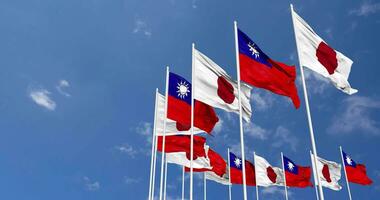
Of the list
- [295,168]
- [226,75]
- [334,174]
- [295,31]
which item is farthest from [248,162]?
[295,31]

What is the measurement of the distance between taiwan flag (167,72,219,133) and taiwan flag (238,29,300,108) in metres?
4.36

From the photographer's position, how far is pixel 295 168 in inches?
1374

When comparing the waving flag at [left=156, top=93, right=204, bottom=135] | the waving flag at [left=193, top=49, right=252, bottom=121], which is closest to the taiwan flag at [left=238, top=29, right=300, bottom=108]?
the waving flag at [left=193, top=49, right=252, bottom=121]

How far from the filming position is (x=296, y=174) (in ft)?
113

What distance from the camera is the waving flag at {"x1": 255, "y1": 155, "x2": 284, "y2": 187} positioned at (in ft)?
111

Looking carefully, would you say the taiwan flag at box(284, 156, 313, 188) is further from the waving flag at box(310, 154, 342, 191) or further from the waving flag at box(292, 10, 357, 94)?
the waving flag at box(292, 10, 357, 94)

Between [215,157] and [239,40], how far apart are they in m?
15.4

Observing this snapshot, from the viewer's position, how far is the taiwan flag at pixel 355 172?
33.4 metres

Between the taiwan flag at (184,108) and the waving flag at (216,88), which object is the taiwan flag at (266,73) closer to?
the waving flag at (216,88)

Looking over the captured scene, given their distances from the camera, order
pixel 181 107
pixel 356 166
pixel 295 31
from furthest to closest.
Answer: pixel 356 166 → pixel 181 107 → pixel 295 31

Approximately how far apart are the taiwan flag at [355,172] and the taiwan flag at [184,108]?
20211 millimetres

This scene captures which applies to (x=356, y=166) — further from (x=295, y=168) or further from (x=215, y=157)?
(x=215, y=157)

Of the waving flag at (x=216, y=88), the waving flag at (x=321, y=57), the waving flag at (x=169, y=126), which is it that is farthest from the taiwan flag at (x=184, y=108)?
the waving flag at (x=321, y=57)

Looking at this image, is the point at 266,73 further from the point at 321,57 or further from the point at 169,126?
the point at 169,126
